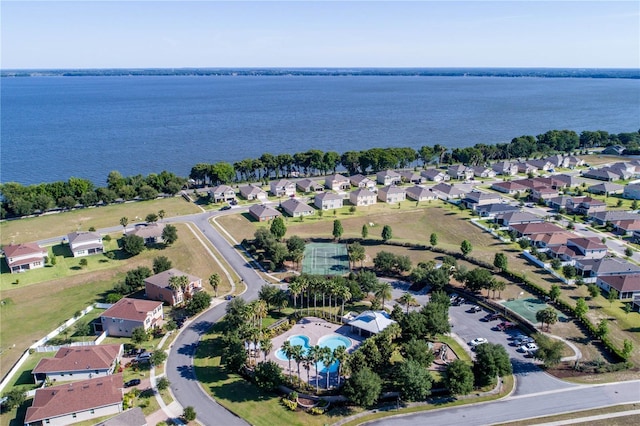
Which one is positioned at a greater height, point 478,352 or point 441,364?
point 478,352

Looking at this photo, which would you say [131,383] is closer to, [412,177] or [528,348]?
[528,348]

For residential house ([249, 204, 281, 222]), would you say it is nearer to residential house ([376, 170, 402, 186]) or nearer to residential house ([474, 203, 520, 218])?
residential house ([376, 170, 402, 186])

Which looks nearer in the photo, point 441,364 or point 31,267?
point 441,364

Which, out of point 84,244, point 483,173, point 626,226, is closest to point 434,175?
point 483,173

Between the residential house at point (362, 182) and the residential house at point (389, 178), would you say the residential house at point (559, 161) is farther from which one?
the residential house at point (362, 182)

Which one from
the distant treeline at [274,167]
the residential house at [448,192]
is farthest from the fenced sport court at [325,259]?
the distant treeline at [274,167]

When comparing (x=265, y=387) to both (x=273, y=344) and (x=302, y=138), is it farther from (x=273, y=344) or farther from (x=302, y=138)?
(x=302, y=138)

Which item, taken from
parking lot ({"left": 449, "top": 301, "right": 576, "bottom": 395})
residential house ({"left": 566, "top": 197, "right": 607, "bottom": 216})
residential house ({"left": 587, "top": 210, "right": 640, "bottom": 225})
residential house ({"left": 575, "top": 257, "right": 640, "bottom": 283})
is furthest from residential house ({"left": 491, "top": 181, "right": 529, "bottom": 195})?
parking lot ({"left": 449, "top": 301, "right": 576, "bottom": 395})

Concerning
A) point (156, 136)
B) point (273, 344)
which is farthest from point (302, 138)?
point (273, 344)
